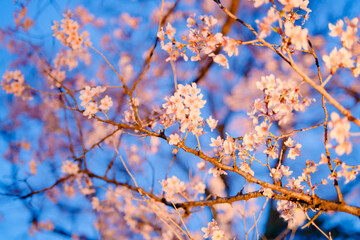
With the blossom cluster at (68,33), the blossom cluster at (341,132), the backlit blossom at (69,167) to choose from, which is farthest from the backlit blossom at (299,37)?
the backlit blossom at (69,167)

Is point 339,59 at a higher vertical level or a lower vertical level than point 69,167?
lower

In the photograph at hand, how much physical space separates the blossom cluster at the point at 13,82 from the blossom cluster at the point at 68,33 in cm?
120

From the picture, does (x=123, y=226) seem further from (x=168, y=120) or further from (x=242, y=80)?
(x=168, y=120)

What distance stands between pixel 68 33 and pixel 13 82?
157 centimetres

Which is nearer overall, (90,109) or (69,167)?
(90,109)

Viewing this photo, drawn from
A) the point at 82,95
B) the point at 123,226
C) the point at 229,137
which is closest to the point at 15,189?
the point at 123,226

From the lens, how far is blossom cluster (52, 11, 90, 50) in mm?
3990

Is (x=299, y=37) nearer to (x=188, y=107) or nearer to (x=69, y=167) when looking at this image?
(x=188, y=107)

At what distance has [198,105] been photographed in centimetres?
186

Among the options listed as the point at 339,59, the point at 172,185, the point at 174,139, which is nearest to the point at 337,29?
the point at 339,59

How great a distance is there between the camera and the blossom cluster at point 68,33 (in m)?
3.99

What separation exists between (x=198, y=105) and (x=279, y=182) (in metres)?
0.77

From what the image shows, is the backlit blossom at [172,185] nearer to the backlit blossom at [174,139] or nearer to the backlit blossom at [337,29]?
the backlit blossom at [174,139]

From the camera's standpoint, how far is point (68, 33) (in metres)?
4.04
